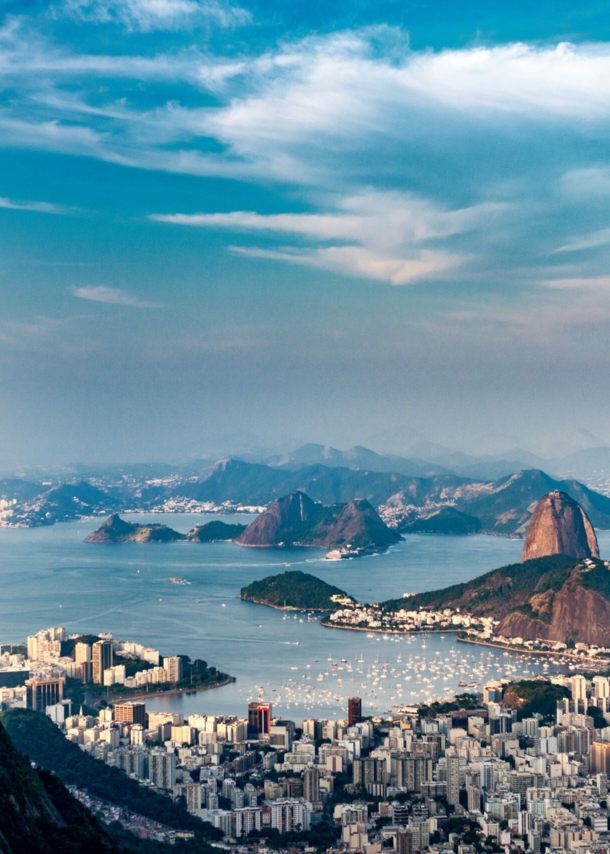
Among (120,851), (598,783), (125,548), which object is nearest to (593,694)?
(598,783)

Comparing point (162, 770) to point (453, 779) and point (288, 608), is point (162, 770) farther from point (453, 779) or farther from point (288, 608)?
point (288, 608)

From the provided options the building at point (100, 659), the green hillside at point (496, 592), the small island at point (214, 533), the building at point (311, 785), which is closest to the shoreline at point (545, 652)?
the green hillside at point (496, 592)

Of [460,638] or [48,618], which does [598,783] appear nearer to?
[460,638]

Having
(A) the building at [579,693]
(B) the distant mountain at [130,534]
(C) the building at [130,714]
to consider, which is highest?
(B) the distant mountain at [130,534]

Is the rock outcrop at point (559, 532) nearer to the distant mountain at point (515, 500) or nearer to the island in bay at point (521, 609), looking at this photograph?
the island in bay at point (521, 609)

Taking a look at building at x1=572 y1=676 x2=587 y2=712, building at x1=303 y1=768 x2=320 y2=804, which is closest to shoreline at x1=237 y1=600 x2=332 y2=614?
building at x1=572 y1=676 x2=587 y2=712

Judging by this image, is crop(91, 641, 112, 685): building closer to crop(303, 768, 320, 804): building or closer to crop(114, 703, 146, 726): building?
crop(114, 703, 146, 726): building
